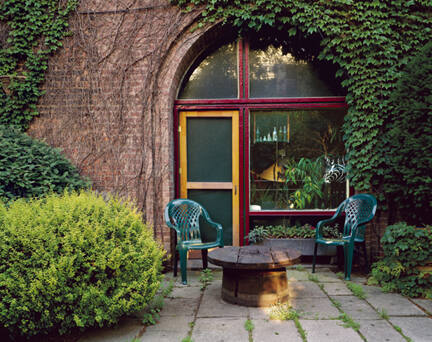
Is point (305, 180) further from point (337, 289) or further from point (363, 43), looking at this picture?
point (363, 43)

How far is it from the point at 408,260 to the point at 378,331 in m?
1.30

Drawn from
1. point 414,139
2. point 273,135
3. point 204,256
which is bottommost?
point 204,256

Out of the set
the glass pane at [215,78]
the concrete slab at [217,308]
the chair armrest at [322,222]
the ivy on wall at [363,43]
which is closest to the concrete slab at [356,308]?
the concrete slab at [217,308]

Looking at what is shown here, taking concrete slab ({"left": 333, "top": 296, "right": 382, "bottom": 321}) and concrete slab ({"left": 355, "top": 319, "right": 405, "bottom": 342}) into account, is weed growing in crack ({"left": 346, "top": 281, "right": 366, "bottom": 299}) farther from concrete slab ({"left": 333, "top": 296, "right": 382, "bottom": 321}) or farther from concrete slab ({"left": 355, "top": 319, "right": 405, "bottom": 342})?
concrete slab ({"left": 355, "top": 319, "right": 405, "bottom": 342})

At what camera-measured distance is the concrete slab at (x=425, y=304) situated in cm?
359

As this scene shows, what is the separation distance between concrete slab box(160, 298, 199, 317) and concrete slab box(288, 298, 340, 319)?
1025mm

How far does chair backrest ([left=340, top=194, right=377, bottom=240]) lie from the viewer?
4.95 meters

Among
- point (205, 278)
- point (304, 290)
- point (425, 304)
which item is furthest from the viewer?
point (205, 278)

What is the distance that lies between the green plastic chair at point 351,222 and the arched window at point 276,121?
51 cm

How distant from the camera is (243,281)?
3.68m

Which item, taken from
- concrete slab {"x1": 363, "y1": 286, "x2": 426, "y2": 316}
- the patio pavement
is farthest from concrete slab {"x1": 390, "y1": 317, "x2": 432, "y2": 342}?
concrete slab {"x1": 363, "y1": 286, "x2": 426, "y2": 316}

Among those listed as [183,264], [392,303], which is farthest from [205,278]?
[392,303]

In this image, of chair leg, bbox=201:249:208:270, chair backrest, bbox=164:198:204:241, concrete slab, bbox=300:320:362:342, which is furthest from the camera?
chair backrest, bbox=164:198:204:241

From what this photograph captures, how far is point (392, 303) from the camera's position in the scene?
3.80 meters
